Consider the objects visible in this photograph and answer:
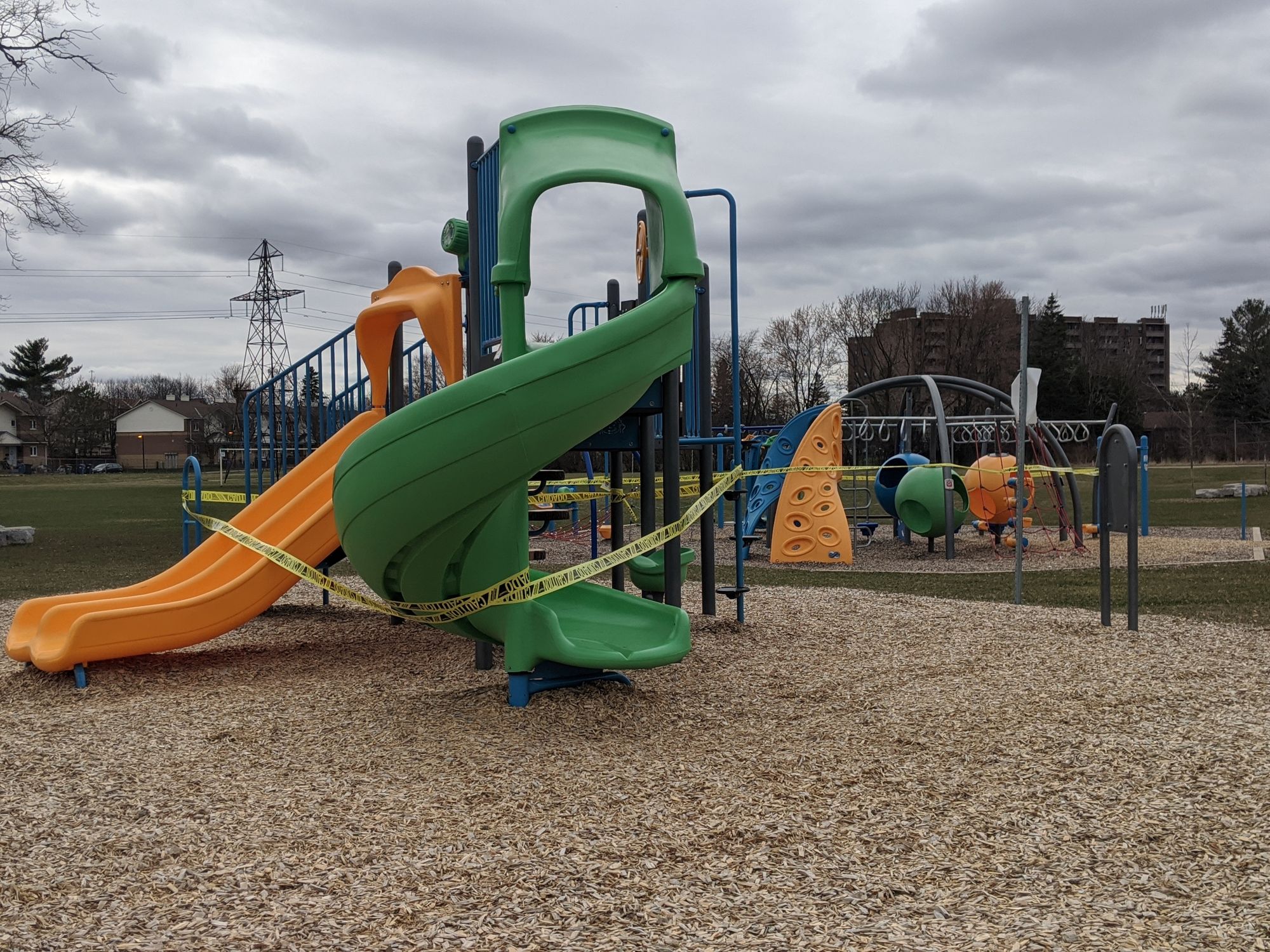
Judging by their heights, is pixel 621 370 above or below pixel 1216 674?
above

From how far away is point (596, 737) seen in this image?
5113 mm

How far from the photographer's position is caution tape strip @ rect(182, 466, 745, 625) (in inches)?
214

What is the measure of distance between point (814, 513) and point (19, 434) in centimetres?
9610

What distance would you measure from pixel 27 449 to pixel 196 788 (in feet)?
342

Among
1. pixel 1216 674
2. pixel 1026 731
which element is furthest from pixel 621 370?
pixel 1216 674

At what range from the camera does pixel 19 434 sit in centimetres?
9344

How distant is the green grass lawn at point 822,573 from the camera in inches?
412

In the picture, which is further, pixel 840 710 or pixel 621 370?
pixel 840 710

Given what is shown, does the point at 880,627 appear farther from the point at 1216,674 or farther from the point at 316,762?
the point at 316,762

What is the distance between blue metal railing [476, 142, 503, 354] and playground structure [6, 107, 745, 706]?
0.02 metres

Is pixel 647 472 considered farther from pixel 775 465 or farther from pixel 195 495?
pixel 775 465

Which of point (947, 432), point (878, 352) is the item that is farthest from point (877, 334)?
point (947, 432)

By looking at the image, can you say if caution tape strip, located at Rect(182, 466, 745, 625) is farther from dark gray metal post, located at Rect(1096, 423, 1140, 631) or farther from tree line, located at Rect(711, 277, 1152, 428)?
tree line, located at Rect(711, 277, 1152, 428)

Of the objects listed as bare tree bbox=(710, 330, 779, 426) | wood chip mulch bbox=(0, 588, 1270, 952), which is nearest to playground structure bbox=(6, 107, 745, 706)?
wood chip mulch bbox=(0, 588, 1270, 952)
